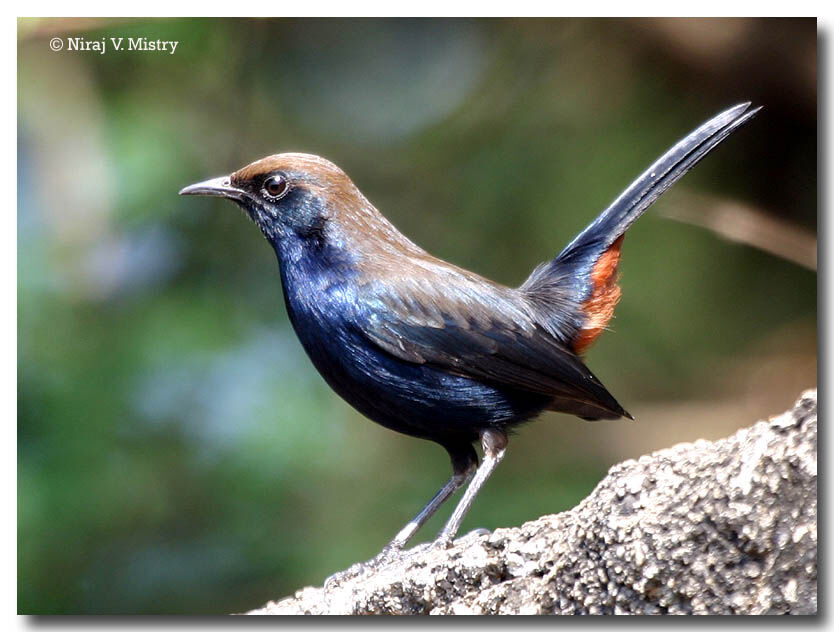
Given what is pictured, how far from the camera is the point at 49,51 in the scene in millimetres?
4855

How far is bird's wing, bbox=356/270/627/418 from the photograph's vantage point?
402cm

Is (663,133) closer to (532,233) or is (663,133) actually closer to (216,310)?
(532,233)

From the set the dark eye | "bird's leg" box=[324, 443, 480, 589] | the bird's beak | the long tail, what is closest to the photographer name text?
the bird's beak

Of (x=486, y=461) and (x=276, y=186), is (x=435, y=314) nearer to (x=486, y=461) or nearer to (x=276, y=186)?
(x=486, y=461)

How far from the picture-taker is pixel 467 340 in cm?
408

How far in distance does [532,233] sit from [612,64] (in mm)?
934

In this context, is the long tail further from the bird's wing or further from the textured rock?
the textured rock

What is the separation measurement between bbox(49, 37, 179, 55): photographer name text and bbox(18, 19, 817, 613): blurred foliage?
0.28 feet

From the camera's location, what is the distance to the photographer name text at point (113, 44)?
15.9 ft

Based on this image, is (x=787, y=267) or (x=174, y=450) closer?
(x=787, y=267)

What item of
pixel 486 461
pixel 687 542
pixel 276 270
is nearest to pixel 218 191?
pixel 486 461

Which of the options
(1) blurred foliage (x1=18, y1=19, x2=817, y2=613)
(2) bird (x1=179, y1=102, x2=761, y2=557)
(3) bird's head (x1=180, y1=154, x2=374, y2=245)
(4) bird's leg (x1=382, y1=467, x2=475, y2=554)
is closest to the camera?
(2) bird (x1=179, y1=102, x2=761, y2=557)

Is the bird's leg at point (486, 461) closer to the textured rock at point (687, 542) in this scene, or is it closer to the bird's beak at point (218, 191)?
the textured rock at point (687, 542)

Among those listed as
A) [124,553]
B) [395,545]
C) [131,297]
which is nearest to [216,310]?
[131,297]
